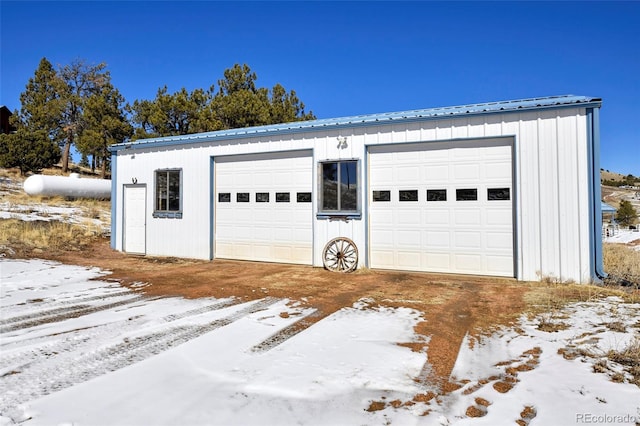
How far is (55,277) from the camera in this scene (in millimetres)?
8336

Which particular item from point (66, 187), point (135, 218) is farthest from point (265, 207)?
point (66, 187)

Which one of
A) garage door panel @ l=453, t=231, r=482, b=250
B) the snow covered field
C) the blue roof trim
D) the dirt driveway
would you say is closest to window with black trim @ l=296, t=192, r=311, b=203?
the blue roof trim

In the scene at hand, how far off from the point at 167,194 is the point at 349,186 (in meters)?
6.32

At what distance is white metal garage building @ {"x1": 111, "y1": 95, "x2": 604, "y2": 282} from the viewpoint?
311 inches

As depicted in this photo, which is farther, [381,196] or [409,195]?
[381,196]

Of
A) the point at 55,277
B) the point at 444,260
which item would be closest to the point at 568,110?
the point at 444,260

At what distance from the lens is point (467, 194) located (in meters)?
8.87

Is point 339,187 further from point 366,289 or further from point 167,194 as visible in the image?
point 167,194

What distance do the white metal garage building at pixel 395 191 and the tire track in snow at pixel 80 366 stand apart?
5.68 meters

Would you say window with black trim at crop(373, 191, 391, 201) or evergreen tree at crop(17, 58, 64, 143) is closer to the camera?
window with black trim at crop(373, 191, 391, 201)

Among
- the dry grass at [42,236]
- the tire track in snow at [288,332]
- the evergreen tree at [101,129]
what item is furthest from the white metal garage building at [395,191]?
the evergreen tree at [101,129]

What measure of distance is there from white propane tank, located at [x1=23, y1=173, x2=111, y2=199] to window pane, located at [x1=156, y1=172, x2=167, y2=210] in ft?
44.5

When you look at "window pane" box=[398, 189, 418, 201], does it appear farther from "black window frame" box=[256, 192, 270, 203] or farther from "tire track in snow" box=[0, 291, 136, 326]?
"tire track in snow" box=[0, 291, 136, 326]

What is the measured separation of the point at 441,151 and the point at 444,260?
8.43 ft
